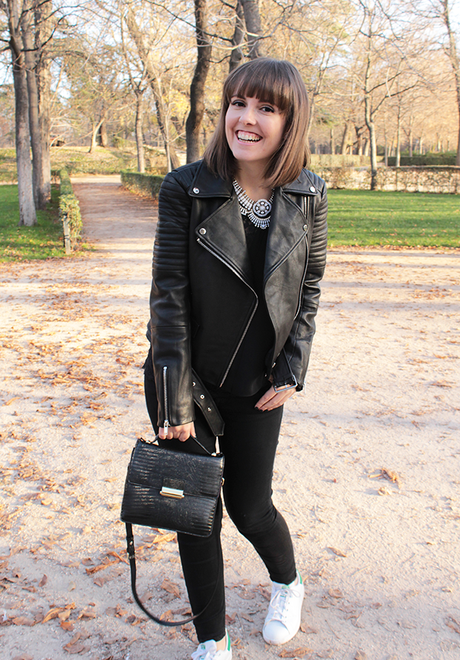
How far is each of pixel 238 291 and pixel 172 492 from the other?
2.37ft

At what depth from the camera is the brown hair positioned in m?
1.84

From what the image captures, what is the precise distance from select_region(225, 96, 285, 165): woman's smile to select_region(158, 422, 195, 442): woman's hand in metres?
0.93

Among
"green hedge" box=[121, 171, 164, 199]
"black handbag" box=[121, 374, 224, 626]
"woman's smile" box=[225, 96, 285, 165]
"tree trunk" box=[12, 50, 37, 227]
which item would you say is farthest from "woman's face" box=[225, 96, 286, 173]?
"green hedge" box=[121, 171, 164, 199]

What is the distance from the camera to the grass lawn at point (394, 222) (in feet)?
46.8

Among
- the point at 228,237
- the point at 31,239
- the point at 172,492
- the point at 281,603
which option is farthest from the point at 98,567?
the point at 31,239

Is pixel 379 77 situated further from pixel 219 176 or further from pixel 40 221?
pixel 219 176

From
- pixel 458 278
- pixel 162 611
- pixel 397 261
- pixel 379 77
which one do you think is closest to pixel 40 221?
pixel 397 261

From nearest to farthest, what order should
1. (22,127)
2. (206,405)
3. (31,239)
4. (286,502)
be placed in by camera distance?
(206,405)
(286,502)
(31,239)
(22,127)

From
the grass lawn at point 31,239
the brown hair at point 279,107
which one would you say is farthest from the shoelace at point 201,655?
the grass lawn at point 31,239

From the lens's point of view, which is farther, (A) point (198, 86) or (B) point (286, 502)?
(A) point (198, 86)

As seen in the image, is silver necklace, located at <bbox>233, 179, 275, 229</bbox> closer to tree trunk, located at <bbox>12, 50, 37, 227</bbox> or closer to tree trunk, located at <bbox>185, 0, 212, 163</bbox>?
tree trunk, located at <bbox>12, 50, 37, 227</bbox>

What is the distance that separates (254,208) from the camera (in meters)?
1.98

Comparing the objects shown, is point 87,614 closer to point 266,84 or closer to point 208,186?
point 208,186

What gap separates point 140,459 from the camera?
1.93 metres
